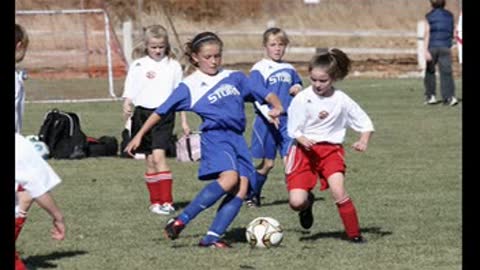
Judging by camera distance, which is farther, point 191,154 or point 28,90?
point 28,90

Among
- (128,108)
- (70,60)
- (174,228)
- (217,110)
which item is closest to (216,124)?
(217,110)

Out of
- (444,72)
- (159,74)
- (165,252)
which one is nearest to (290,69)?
(159,74)

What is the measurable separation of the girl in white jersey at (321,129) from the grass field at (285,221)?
0.42 meters

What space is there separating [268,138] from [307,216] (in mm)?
2225

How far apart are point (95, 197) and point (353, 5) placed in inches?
1515

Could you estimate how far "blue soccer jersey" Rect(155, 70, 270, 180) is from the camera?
1009cm

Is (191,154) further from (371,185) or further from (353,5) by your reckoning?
(353,5)

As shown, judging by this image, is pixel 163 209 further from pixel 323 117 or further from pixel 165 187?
pixel 323 117

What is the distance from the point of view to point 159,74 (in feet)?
41.2

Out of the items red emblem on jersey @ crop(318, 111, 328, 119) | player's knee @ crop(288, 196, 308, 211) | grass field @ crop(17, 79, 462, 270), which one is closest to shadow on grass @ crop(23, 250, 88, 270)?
grass field @ crop(17, 79, 462, 270)

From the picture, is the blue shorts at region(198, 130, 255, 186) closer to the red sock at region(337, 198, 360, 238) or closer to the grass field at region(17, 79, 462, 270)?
the grass field at region(17, 79, 462, 270)

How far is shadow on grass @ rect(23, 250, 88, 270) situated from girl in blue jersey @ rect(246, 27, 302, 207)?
10.1ft

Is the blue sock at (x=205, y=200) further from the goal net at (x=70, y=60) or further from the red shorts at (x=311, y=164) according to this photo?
the goal net at (x=70, y=60)
